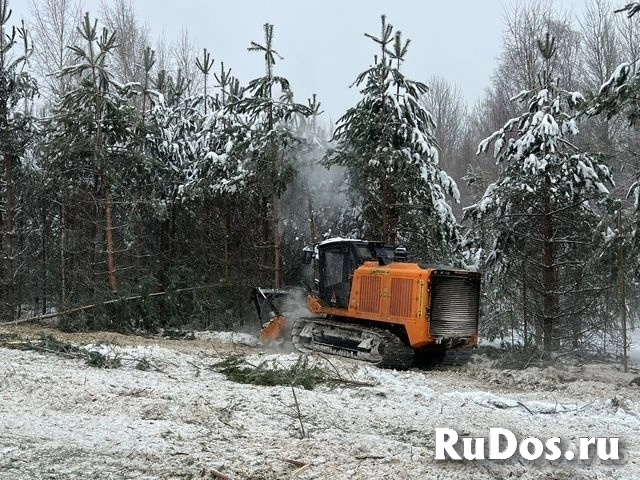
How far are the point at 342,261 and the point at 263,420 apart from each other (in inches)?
277

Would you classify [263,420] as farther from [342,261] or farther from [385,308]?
[342,261]

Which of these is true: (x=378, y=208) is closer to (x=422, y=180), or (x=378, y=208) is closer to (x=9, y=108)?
(x=422, y=180)

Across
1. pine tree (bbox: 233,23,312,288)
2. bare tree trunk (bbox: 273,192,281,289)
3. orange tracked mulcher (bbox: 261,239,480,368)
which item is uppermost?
pine tree (bbox: 233,23,312,288)

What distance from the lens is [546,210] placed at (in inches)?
553

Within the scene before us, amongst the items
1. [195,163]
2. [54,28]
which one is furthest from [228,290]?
[54,28]

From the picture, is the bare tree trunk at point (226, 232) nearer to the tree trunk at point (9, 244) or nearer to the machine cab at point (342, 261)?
the tree trunk at point (9, 244)

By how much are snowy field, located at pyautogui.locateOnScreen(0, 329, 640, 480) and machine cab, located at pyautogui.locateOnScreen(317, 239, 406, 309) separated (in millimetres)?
2952

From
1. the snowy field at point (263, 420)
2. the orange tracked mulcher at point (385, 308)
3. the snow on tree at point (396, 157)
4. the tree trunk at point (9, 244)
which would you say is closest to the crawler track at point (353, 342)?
the orange tracked mulcher at point (385, 308)

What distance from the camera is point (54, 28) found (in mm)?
29438

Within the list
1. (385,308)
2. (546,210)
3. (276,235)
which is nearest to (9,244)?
(276,235)

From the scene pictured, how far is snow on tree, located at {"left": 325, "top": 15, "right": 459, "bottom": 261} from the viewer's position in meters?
16.2

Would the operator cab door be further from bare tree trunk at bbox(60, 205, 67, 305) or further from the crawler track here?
bare tree trunk at bbox(60, 205, 67, 305)

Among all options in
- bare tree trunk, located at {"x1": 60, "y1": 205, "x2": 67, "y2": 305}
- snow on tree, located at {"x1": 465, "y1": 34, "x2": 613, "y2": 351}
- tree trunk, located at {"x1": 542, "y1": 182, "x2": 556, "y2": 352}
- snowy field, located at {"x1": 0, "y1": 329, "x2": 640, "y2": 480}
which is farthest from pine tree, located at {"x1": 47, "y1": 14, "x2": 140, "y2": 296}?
tree trunk, located at {"x1": 542, "y1": 182, "x2": 556, "y2": 352}

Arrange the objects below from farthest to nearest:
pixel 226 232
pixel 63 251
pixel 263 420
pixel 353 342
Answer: pixel 63 251, pixel 226 232, pixel 353 342, pixel 263 420
